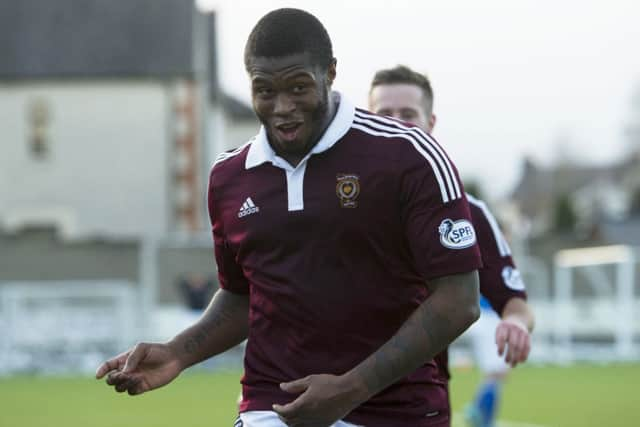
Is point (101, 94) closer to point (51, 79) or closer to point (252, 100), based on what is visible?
point (51, 79)

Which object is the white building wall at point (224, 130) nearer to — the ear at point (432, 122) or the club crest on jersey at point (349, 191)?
the ear at point (432, 122)

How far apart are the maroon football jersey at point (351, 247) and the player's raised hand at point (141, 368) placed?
1.12ft

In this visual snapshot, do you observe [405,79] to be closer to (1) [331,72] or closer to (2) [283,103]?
(1) [331,72]

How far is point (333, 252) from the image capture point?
414 cm

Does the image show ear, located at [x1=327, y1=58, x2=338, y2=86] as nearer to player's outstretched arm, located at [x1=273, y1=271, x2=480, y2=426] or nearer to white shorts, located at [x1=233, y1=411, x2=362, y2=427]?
player's outstretched arm, located at [x1=273, y1=271, x2=480, y2=426]

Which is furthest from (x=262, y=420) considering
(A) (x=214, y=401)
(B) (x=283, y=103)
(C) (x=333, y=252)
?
(A) (x=214, y=401)

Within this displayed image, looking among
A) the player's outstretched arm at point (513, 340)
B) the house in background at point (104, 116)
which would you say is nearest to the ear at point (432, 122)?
the player's outstretched arm at point (513, 340)

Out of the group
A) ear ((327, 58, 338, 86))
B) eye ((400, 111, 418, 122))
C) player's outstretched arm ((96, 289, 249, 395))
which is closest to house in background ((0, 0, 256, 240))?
eye ((400, 111, 418, 122))

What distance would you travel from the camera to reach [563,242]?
3200 cm

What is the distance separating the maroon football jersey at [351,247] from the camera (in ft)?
13.2

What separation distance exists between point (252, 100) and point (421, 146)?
52cm

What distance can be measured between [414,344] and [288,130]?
74cm

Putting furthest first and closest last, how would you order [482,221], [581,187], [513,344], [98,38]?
[581,187]
[98,38]
[482,221]
[513,344]

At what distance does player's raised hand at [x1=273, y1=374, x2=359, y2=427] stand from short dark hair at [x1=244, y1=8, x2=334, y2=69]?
93cm
